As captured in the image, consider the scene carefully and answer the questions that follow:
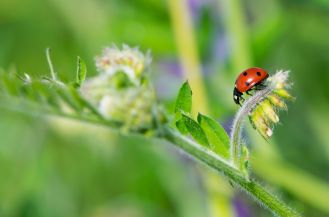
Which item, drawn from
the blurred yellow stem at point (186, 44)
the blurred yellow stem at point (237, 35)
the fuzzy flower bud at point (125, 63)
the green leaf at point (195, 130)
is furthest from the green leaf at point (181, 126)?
the blurred yellow stem at point (237, 35)

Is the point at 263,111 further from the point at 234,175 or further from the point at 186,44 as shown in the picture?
the point at 186,44

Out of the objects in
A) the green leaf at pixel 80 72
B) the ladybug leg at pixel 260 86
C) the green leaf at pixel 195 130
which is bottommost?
the green leaf at pixel 195 130

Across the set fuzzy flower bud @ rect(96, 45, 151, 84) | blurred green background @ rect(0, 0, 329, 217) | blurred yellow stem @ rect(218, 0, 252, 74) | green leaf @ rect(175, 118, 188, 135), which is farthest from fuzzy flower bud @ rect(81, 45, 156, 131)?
blurred yellow stem @ rect(218, 0, 252, 74)

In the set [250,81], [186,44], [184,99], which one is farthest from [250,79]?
[186,44]

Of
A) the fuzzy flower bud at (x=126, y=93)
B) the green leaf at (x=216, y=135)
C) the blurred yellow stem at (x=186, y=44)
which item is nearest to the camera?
the fuzzy flower bud at (x=126, y=93)

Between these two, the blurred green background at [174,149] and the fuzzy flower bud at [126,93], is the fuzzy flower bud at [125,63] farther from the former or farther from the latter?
the blurred green background at [174,149]

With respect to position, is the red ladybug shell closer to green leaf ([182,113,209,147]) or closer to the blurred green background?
green leaf ([182,113,209,147])

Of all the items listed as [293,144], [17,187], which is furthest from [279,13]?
[17,187]

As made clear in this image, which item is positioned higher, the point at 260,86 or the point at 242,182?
the point at 260,86
